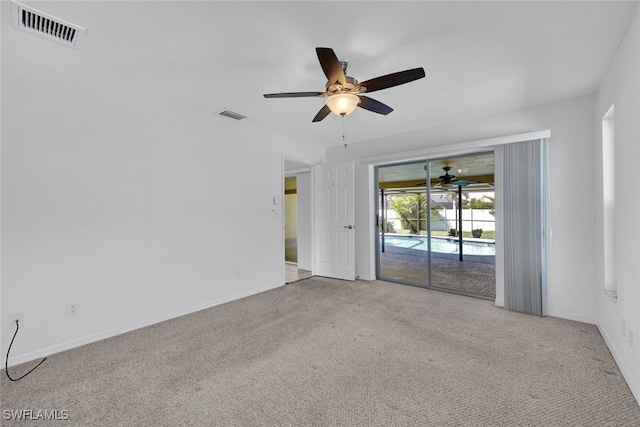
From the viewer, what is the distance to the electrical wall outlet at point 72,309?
2480 millimetres

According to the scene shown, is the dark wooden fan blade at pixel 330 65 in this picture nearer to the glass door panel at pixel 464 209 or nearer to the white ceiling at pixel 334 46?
the white ceiling at pixel 334 46

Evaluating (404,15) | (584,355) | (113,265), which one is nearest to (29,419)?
(113,265)

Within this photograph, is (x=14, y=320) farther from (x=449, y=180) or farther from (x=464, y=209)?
(x=464, y=209)

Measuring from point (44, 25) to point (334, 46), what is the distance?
6.60 ft

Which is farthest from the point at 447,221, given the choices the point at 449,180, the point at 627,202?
the point at 627,202

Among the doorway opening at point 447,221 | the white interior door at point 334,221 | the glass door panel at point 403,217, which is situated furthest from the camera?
the glass door panel at point 403,217

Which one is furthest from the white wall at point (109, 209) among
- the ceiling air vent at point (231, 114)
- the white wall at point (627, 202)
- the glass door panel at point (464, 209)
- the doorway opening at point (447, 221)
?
the white wall at point (627, 202)

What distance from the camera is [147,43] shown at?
2041 mm

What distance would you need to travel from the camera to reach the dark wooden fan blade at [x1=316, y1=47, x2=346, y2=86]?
168cm

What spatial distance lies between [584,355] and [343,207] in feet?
11.3

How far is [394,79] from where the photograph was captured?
1984mm

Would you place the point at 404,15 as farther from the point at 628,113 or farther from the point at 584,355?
the point at 584,355

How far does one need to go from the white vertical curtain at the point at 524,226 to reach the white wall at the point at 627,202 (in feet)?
2.30

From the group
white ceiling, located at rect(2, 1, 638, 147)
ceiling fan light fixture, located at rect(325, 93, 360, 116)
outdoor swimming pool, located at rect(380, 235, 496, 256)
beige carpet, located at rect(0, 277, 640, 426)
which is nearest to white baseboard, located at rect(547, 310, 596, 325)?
beige carpet, located at rect(0, 277, 640, 426)
